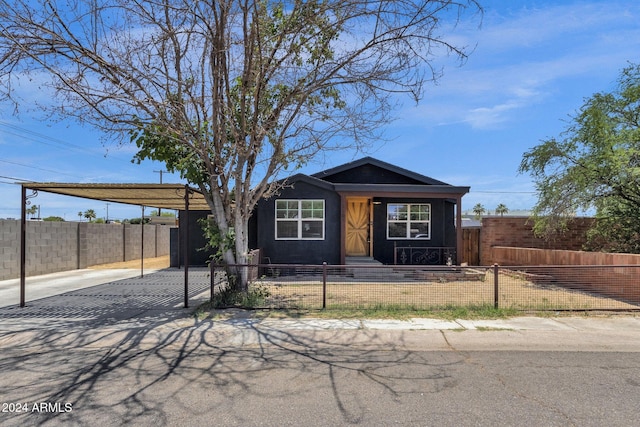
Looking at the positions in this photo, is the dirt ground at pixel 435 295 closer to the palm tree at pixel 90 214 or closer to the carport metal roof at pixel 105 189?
the carport metal roof at pixel 105 189

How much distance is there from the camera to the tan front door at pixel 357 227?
52.5ft

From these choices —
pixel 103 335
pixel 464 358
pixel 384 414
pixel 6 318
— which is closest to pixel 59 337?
pixel 103 335

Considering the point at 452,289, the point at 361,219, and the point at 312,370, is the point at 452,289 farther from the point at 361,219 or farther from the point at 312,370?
the point at 312,370

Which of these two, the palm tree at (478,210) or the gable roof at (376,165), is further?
the palm tree at (478,210)

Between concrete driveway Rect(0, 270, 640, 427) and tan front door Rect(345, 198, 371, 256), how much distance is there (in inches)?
340

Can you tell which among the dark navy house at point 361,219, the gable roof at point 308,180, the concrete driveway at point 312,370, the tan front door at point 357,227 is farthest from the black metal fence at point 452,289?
the gable roof at point 308,180

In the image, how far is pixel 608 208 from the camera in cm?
1302

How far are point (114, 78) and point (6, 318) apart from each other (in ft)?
16.6

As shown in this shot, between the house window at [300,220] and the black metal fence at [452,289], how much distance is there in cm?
176

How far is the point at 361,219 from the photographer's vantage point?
1612cm

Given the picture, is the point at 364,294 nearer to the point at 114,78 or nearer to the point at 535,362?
the point at 535,362

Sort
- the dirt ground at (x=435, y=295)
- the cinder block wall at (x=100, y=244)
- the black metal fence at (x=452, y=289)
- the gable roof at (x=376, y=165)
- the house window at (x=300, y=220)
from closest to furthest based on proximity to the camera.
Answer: the black metal fence at (x=452, y=289)
the dirt ground at (x=435, y=295)
the house window at (x=300, y=220)
the gable roof at (x=376, y=165)
the cinder block wall at (x=100, y=244)

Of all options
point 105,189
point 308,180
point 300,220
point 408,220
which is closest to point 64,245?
point 105,189

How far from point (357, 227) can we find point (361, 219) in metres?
0.36
